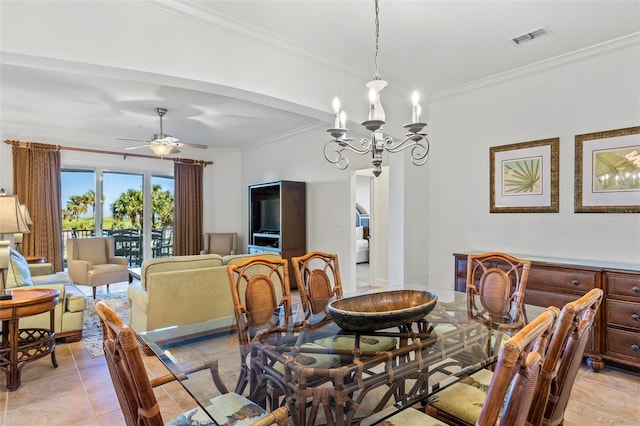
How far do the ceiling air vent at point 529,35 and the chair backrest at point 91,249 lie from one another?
641 centimetres

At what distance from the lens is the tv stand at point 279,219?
19.1 ft

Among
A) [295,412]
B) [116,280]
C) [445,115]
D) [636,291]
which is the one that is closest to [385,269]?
[445,115]

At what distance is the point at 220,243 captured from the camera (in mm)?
7176

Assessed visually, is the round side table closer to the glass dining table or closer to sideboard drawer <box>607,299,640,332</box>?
the glass dining table

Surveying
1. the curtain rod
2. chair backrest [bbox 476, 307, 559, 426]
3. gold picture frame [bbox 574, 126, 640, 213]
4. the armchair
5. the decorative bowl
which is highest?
the curtain rod

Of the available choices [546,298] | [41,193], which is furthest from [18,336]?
[546,298]

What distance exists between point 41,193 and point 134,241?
5.88ft

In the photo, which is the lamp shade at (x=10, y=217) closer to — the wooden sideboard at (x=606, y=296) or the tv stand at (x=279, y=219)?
the tv stand at (x=279, y=219)

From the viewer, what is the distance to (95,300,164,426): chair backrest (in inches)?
41.4

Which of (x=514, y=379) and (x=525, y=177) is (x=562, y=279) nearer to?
(x=525, y=177)

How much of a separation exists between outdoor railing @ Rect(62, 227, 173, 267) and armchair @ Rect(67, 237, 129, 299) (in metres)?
0.66

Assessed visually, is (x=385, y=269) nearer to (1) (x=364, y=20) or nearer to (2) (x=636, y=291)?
(2) (x=636, y=291)

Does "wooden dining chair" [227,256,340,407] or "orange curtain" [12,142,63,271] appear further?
"orange curtain" [12,142,63,271]

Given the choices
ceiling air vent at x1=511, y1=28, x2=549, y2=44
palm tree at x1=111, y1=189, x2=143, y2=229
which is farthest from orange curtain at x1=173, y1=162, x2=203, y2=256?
ceiling air vent at x1=511, y1=28, x2=549, y2=44
